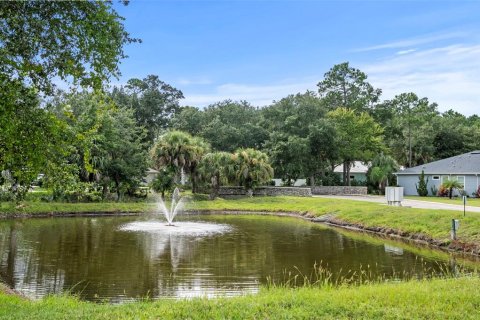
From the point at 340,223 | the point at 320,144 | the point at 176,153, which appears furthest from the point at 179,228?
the point at 320,144

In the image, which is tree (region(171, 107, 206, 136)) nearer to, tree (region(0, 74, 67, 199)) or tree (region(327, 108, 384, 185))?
tree (region(327, 108, 384, 185))

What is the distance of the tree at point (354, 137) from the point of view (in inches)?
2007

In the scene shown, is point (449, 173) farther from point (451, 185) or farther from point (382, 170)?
point (382, 170)

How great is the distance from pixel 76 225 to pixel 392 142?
1936 inches

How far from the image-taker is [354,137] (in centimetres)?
5166

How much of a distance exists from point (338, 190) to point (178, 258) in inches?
1408

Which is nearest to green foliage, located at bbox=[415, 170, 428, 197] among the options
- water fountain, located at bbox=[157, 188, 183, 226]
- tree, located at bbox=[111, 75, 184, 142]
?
water fountain, located at bbox=[157, 188, 183, 226]

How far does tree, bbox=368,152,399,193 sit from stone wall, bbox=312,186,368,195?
5.62 feet

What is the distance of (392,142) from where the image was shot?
210ft

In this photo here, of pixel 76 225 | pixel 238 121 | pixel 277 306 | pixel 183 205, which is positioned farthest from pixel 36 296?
pixel 238 121

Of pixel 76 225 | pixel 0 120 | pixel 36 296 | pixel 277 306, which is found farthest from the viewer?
pixel 76 225

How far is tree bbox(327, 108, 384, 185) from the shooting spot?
51.0 metres

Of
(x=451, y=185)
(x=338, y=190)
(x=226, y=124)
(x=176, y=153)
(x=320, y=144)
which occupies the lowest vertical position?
(x=338, y=190)

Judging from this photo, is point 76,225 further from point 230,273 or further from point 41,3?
point 41,3
